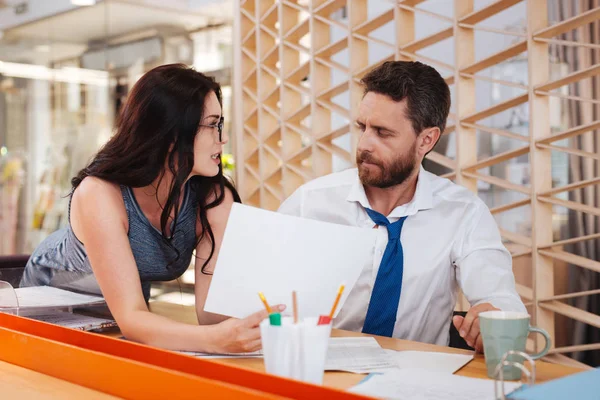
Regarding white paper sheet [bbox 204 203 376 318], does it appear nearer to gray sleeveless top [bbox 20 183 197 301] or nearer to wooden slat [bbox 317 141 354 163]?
gray sleeveless top [bbox 20 183 197 301]

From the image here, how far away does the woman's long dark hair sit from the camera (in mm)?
1571

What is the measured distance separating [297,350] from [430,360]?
0.40 m

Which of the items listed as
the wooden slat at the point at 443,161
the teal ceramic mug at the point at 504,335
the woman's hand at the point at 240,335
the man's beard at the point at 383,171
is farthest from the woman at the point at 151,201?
the wooden slat at the point at 443,161

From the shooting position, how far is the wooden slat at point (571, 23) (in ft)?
6.38

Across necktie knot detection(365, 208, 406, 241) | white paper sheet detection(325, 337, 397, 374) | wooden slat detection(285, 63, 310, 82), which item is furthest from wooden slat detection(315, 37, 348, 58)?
white paper sheet detection(325, 337, 397, 374)

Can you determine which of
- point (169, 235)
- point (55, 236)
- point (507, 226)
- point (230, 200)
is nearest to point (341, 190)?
point (230, 200)

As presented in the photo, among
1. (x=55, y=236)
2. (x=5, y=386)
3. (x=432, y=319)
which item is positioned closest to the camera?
(x=5, y=386)

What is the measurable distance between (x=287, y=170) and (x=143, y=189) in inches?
59.6

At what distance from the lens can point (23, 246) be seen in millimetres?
5332

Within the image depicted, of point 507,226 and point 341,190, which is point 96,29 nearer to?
point 507,226

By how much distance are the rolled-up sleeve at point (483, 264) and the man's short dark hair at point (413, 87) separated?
29cm

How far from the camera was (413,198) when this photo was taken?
1826 millimetres

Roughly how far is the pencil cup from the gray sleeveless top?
86cm

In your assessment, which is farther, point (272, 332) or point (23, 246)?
point (23, 246)
